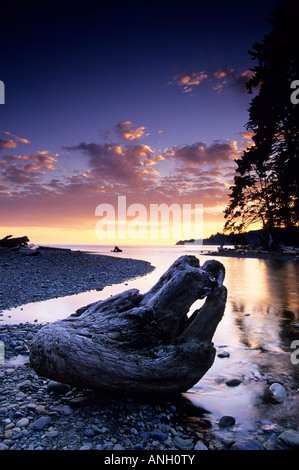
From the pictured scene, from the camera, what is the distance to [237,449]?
2.80 meters

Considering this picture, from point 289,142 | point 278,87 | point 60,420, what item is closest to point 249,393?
point 60,420

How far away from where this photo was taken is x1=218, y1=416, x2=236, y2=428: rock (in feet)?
10.7

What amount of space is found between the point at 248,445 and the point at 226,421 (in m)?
0.45

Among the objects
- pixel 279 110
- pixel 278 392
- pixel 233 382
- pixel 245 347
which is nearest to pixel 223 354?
pixel 245 347

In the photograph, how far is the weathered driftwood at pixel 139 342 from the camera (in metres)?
3.45

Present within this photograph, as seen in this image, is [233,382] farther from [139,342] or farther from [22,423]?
[22,423]

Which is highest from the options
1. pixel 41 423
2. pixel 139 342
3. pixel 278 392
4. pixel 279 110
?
pixel 279 110

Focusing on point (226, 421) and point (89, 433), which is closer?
point (89, 433)

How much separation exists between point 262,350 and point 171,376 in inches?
123

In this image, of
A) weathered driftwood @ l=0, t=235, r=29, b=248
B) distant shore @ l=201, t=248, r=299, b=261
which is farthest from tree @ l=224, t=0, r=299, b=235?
weathered driftwood @ l=0, t=235, r=29, b=248

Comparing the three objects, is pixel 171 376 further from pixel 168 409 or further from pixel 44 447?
pixel 44 447

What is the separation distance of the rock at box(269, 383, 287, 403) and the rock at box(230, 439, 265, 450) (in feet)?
3.57

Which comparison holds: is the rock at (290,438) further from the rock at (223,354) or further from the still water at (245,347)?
the rock at (223,354)

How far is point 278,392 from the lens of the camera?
3957 mm
